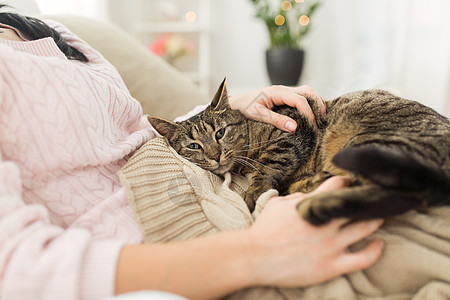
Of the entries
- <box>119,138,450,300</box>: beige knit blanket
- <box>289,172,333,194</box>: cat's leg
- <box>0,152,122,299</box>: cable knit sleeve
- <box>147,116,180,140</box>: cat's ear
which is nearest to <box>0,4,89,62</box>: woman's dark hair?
<box>147,116,180,140</box>: cat's ear

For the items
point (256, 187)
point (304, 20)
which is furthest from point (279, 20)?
point (256, 187)

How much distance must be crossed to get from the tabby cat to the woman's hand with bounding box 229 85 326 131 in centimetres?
3

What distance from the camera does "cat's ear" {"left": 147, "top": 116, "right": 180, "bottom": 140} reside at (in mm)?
1171

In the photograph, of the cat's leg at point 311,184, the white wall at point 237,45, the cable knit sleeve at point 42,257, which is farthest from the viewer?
the white wall at point 237,45

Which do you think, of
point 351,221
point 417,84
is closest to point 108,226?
point 351,221

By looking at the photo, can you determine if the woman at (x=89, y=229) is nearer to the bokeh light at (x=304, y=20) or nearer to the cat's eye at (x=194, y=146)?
the cat's eye at (x=194, y=146)

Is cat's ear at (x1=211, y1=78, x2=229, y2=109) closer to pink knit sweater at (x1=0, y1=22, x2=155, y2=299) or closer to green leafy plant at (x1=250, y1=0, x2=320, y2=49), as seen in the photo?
pink knit sweater at (x1=0, y1=22, x2=155, y2=299)

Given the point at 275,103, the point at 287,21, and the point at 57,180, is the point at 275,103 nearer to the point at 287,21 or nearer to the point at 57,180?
the point at 57,180

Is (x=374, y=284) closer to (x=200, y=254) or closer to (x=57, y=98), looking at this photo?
(x=200, y=254)

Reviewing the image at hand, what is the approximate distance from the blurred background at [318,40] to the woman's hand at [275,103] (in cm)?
169

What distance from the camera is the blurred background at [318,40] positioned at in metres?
2.70

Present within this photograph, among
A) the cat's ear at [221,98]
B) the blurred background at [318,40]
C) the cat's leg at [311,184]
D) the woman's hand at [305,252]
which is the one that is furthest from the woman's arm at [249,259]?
the blurred background at [318,40]

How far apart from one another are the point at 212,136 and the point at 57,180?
61 cm

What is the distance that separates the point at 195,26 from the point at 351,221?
341 cm
